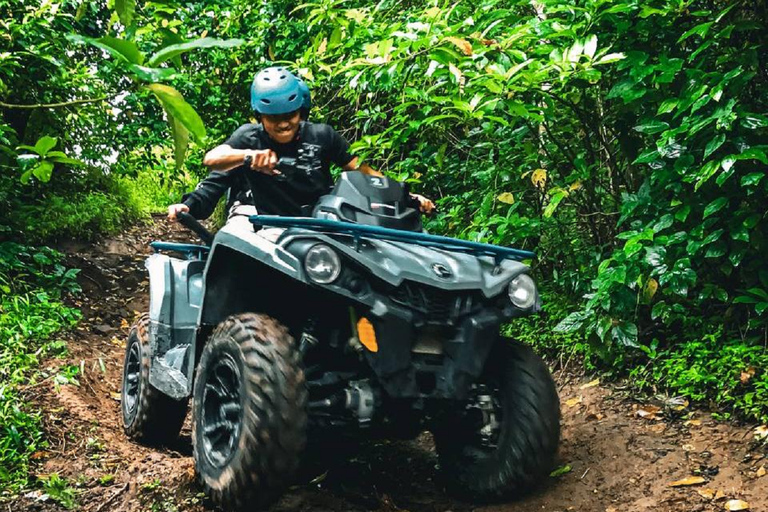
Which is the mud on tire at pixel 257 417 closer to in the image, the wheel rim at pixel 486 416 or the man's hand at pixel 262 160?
the man's hand at pixel 262 160

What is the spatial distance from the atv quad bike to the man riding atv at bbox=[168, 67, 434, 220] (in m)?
0.38

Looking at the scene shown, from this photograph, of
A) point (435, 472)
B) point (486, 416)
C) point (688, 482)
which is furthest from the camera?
point (435, 472)

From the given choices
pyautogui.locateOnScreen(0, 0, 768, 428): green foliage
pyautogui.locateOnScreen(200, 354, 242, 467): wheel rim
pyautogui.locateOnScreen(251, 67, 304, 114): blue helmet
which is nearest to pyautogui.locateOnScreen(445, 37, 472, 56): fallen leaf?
pyautogui.locateOnScreen(0, 0, 768, 428): green foliage

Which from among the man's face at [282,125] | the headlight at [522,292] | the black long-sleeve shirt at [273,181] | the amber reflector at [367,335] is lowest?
the amber reflector at [367,335]

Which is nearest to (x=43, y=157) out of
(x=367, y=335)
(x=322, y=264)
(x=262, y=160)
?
(x=322, y=264)

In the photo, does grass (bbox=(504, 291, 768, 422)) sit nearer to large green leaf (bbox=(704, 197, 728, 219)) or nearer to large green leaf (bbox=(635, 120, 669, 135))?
large green leaf (bbox=(704, 197, 728, 219))

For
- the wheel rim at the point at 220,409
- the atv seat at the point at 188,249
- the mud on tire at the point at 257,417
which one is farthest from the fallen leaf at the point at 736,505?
the atv seat at the point at 188,249

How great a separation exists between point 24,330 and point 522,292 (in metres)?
4.04

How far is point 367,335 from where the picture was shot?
316 centimetres

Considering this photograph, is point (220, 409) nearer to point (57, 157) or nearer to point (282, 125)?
point (282, 125)

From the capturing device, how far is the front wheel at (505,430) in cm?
347

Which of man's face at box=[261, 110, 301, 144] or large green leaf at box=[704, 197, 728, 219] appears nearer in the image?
large green leaf at box=[704, 197, 728, 219]

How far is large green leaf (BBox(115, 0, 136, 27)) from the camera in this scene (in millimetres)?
940

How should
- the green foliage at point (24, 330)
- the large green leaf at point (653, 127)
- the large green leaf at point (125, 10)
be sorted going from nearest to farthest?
the large green leaf at point (125, 10)
the large green leaf at point (653, 127)
the green foliage at point (24, 330)
